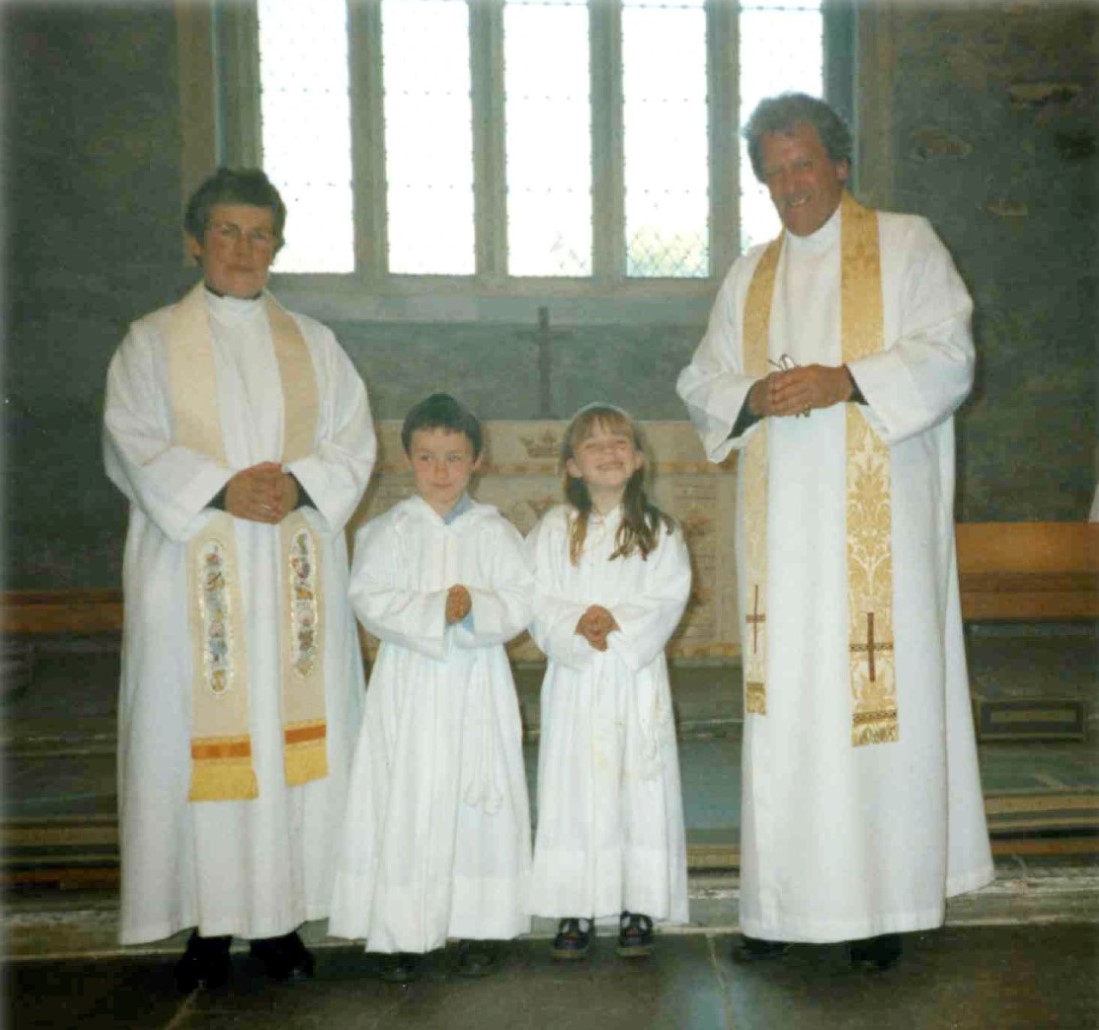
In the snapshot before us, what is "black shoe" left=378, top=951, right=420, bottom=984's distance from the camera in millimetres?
3197

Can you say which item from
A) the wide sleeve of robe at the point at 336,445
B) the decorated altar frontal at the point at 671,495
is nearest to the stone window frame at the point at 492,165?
the decorated altar frontal at the point at 671,495

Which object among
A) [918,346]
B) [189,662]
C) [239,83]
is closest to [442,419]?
[189,662]

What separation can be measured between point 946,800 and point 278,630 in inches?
73.4

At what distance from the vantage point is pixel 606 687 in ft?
10.7

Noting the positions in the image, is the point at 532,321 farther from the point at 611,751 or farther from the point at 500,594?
the point at 611,751

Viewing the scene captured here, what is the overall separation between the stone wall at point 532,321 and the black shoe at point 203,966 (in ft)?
19.0

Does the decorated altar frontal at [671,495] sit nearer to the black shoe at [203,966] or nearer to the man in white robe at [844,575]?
the man in white robe at [844,575]

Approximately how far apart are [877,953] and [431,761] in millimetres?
1313

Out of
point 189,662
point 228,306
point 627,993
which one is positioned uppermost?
point 228,306

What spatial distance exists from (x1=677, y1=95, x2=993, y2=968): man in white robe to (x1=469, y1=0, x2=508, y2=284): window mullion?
6053 mm

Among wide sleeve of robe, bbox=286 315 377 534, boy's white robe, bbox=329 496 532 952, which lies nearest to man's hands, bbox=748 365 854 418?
boy's white robe, bbox=329 496 532 952

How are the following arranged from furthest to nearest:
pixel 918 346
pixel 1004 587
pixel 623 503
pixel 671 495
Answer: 1. pixel 671 495
2. pixel 1004 587
3. pixel 623 503
4. pixel 918 346

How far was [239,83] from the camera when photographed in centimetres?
905

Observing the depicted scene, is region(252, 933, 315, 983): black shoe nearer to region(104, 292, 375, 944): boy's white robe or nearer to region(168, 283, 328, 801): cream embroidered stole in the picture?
region(104, 292, 375, 944): boy's white robe
